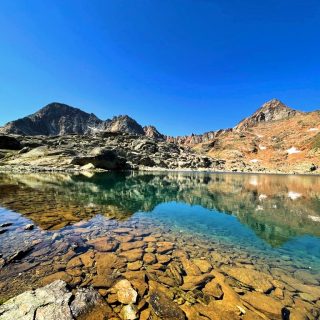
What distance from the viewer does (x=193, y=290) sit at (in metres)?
7.71

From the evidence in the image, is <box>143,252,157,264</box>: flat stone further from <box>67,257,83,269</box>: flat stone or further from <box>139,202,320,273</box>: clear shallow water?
<box>139,202,320,273</box>: clear shallow water

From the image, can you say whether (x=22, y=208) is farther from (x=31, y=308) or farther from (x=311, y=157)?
(x=311, y=157)

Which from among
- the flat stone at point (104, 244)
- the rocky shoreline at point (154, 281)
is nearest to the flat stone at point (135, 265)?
the rocky shoreline at point (154, 281)

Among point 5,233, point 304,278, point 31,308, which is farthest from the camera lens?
point 5,233

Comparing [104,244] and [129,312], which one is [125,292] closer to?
[129,312]

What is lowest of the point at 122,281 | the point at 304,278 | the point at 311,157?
the point at 304,278

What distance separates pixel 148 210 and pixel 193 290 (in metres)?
13.7

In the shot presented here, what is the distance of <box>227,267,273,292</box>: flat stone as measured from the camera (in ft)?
27.5

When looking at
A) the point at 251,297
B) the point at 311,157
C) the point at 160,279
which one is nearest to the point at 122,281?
the point at 160,279

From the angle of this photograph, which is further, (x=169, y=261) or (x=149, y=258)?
(x=149, y=258)

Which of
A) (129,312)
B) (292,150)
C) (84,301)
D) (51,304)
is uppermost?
(292,150)

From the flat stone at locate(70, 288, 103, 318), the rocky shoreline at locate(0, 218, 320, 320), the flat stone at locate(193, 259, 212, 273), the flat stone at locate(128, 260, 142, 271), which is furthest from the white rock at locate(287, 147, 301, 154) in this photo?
the flat stone at locate(70, 288, 103, 318)

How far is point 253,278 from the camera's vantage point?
902cm

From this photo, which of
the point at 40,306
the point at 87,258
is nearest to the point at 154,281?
the point at 87,258
